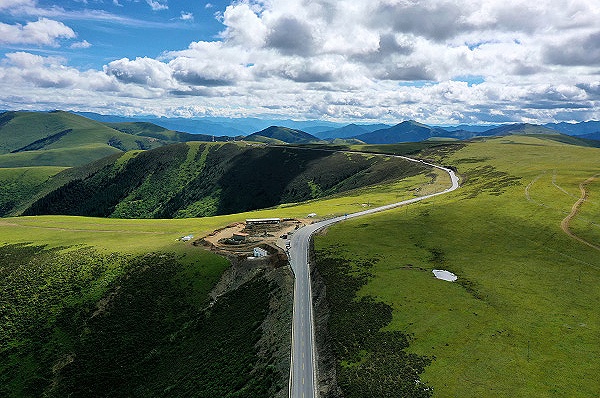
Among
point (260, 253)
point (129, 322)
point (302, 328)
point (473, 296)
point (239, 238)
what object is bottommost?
point (129, 322)

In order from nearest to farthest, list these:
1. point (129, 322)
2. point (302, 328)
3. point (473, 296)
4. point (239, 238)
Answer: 1. point (302, 328)
2. point (473, 296)
3. point (129, 322)
4. point (239, 238)

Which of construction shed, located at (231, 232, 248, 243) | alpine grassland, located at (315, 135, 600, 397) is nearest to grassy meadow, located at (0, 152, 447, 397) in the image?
construction shed, located at (231, 232, 248, 243)

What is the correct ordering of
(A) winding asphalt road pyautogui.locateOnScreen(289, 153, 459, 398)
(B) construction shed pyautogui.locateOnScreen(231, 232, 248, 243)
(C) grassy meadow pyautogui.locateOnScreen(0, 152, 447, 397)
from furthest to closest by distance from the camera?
(B) construction shed pyautogui.locateOnScreen(231, 232, 248, 243)
(C) grassy meadow pyautogui.locateOnScreen(0, 152, 447, 397)
(A) winding asphalt road pyautogui.locateOnScreen(289, 153, 459, 398)

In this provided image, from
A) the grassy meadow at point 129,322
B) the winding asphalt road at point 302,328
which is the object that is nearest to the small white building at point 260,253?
the winding asphalt road at point 302,328

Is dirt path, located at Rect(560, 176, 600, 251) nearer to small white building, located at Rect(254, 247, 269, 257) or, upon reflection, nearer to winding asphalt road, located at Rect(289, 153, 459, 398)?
winding asphalt road, located at Rect(289, 153, 459, 398)

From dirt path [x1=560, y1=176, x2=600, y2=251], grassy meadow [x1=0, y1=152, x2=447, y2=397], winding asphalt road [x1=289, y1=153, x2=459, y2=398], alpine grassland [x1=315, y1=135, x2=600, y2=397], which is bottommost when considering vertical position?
grassy meadow [x1=0, y1=152, x2=447, y2=397]

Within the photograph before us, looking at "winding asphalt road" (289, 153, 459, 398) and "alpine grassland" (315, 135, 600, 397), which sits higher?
"alpine grassland" (315, 135, 600, 397)

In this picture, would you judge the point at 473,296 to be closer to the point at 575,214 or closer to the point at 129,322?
the point at 575,214

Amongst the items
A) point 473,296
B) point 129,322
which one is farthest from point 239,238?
point 473,296

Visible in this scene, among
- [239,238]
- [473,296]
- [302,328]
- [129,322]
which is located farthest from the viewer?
[239,238]

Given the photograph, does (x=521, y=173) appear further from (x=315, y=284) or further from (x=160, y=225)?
(x=160, y=225)
